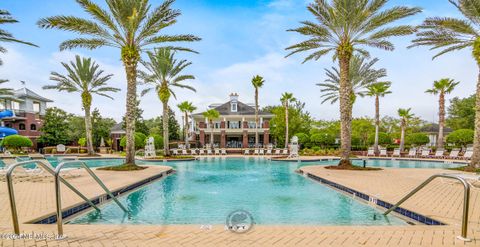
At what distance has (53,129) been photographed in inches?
1607

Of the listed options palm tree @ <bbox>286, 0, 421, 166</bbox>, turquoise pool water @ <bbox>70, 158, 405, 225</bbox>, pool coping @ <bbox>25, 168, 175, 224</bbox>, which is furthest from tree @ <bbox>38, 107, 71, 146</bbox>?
palm tree @ <bbox>286, 0, 421, 166</bbox>

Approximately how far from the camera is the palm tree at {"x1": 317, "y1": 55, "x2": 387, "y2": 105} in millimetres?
27225

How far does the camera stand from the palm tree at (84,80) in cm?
2730

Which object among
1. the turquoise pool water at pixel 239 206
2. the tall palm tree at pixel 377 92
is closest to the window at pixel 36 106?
the turquoise pool water at pixel 239 206

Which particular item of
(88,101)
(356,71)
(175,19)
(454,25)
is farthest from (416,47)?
(88,101)

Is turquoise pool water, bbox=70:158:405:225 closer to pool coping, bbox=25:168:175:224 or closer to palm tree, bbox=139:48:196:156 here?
pool coping, bbox=25:168:175:224

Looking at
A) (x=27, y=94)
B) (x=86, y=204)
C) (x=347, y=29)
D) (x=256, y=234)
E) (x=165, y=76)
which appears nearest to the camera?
(x=256, y=234)

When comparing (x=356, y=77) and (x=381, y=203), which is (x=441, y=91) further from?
(x=381, y=203)

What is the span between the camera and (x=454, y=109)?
53219 mm

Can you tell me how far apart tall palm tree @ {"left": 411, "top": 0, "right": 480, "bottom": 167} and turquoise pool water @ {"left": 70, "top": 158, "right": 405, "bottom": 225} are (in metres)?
10.6

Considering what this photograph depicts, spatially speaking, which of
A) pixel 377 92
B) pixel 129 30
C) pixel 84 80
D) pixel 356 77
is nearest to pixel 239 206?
pixel 129 30

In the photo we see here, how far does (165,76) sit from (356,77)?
19.9m

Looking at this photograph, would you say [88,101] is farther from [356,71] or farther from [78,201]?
[356,71]

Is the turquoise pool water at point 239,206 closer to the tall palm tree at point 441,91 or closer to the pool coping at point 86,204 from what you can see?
the pool coping at point 86,204
